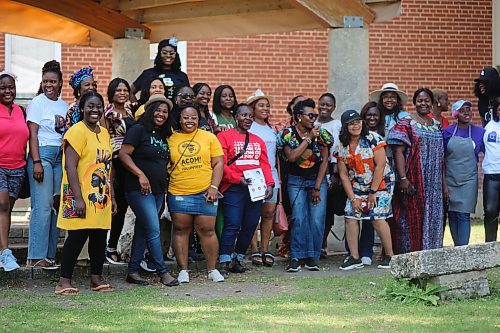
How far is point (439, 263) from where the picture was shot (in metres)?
8.34

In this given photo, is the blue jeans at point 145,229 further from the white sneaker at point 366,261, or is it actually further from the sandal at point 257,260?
the white sneaker at point 366,261

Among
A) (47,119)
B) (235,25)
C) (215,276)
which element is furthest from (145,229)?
(235,25)

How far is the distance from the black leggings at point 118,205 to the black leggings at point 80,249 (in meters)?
0.80

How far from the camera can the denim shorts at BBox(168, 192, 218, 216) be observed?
9875 mm

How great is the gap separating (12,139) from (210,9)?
4606mm

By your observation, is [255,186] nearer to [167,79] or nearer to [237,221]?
[237,221]

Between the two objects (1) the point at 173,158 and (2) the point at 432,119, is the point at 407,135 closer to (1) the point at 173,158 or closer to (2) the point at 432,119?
(2) the point at 432,119

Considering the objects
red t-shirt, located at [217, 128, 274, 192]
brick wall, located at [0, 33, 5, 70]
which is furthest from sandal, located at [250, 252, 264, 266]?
brick wall, located at [0, 33, 5, 70]

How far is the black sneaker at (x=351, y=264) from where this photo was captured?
1077cm

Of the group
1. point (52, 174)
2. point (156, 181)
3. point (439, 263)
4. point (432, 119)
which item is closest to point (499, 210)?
point (432, 119)

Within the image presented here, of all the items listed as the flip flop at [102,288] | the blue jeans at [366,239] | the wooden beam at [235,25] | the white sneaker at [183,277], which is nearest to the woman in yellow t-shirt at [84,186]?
the flip flop at [102,288]

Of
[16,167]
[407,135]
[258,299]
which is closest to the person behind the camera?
[258,299]

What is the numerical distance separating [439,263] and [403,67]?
9475mm

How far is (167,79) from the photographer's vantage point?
10883mm
